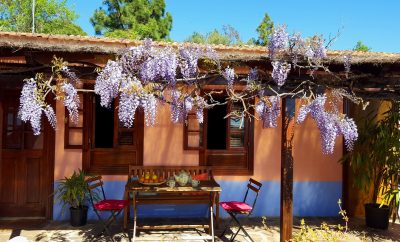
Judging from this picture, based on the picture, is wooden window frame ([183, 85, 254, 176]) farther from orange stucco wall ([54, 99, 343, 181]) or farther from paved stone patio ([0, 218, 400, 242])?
Result: paved stone patio ([0, 218, 400, 242])

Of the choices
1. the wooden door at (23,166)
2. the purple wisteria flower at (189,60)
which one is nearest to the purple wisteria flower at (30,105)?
the purple wisteria flower at (189,60)

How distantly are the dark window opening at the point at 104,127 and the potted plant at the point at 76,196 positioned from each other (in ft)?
2.16

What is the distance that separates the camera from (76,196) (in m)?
5.47

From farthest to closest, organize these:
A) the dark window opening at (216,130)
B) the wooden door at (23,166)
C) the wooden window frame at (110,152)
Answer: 1. the dark window opening at (216,130)
2. the wooden window frame at (110,152)
3. the wooden door at (23,166)

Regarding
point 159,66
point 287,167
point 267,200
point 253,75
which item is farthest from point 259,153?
point 159,66

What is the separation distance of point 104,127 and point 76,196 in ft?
4.12

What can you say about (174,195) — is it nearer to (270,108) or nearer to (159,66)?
(270,108)

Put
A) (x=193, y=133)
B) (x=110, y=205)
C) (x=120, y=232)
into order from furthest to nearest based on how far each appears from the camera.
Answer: (x=193, y=133)
(x=120, y=232)
(x=110, y=205)

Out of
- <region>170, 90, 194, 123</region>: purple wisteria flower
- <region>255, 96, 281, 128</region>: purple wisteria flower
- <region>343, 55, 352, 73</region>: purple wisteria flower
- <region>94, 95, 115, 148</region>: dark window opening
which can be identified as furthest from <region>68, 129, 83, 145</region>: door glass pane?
<region>343, 55, 352, 73</region>: purple wisteria flower

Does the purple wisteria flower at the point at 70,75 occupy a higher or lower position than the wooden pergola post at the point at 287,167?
higher

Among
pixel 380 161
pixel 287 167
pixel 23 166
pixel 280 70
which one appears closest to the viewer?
pixel 280 70

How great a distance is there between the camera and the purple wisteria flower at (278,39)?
12.8ft

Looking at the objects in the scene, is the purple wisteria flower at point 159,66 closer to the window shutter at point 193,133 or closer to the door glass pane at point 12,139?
the window shutter at point 193,133

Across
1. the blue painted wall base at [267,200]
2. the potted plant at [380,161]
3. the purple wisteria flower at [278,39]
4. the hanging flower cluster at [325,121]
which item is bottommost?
the blue painted wall base at [267,200]
